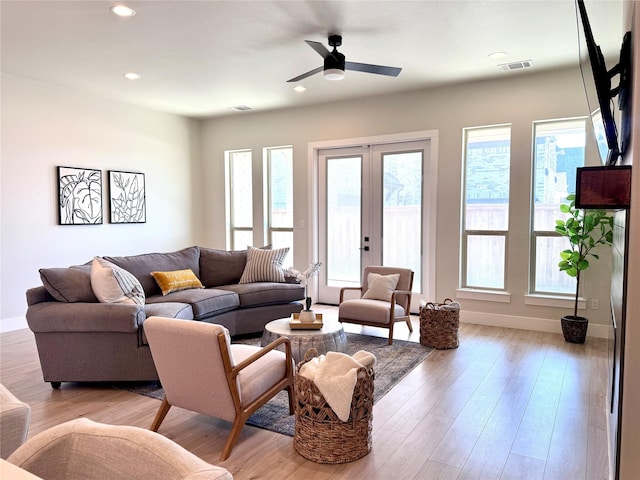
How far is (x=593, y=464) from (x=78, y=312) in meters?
3.41

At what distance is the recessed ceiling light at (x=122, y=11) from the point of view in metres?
3.30

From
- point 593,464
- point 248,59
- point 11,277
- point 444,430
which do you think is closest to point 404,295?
point 444,430

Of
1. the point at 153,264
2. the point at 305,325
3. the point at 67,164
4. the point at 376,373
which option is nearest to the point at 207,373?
the point at 305,325

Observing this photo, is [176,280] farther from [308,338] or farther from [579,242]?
[579,242]

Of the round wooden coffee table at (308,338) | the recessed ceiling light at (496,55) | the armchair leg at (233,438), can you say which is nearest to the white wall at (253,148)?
the recessed ceiling light at (496,55)

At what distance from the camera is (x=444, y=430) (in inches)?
105

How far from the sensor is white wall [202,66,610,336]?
4.82 metres

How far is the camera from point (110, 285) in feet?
11.4

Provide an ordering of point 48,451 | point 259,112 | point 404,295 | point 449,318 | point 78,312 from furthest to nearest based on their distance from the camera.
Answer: point 259,112
point 404,295
point 449,318
point 78,312
point 48,451

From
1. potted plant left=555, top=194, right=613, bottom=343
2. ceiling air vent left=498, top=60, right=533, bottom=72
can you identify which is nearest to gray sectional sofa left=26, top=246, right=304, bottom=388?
potted plant left=555, top=194, right=613, bottom=343

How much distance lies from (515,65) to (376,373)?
3.50m

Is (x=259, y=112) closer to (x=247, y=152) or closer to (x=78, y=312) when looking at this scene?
(x=247, y=152)

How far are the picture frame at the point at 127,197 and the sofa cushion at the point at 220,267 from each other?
66.2 inches

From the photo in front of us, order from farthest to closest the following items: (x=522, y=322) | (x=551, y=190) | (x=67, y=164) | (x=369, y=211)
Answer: (x=369, y=211)
(x=67, y=164)
(x=522, y=322)
(x=551, y=190)
